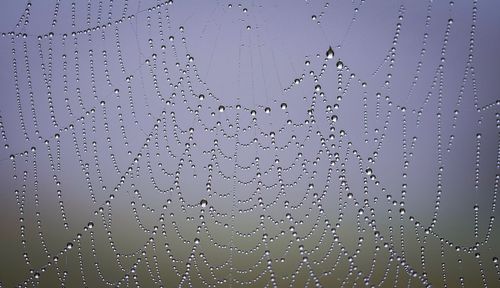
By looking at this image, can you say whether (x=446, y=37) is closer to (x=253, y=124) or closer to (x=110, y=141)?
(x=253, y=124)

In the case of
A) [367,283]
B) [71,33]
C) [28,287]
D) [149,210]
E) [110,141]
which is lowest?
[28,287]

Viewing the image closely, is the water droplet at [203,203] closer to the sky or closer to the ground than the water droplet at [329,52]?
closer to the ground

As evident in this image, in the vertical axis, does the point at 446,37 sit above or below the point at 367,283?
above

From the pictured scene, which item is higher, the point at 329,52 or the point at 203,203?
the point at 329,52

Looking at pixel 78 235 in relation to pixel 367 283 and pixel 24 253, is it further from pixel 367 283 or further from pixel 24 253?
pixel 367 283

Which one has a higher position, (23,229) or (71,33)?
(71,33)

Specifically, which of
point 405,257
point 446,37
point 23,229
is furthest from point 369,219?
point 23,229

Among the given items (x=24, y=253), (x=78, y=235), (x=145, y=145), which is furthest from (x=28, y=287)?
(x=145, y=145)

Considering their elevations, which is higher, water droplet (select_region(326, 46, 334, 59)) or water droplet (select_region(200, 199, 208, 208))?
water droplet (select_region(326, 46, 334, 59))

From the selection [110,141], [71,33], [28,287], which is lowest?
[28,287]
